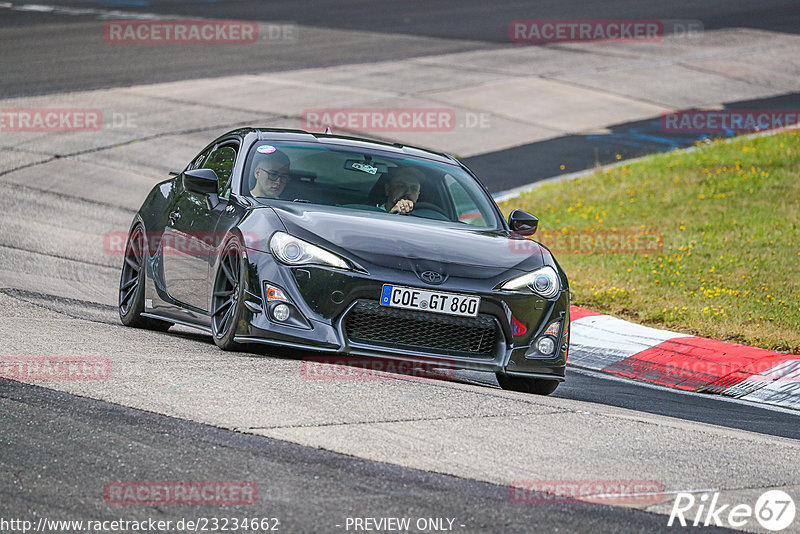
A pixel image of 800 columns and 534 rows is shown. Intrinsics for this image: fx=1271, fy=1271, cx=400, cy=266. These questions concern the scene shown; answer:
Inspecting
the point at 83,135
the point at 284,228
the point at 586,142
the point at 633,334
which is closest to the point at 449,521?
the point at 284,228

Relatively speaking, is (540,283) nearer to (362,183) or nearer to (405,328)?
(405,328)

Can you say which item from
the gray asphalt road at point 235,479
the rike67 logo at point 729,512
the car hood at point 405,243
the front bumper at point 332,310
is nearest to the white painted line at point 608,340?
the car hood at point 405,243

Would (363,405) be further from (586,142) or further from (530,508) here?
(586,142)

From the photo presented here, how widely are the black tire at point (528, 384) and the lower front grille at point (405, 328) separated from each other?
809 mm

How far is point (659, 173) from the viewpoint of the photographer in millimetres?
18562

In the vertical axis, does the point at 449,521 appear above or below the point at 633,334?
above

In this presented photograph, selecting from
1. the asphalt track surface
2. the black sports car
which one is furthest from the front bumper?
the asphalt track surface

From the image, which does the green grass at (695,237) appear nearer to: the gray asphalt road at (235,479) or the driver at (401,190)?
the driver at (401,190)

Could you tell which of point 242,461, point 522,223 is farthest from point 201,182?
point 242,461

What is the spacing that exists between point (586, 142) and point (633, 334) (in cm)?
1167

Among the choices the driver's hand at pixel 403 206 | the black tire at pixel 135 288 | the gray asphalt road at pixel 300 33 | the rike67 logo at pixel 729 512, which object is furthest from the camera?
the gray asphalt road at pixel 300 33

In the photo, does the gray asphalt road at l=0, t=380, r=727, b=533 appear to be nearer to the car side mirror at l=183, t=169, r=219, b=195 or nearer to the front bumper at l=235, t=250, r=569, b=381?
the front bumper at l=235, t=250, r=569, b=381

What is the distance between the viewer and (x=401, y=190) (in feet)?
28.2

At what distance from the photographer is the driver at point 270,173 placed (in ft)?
27.5
